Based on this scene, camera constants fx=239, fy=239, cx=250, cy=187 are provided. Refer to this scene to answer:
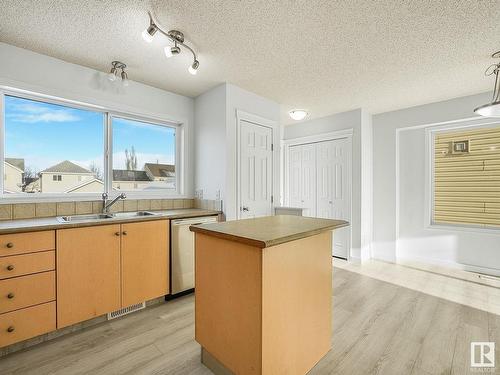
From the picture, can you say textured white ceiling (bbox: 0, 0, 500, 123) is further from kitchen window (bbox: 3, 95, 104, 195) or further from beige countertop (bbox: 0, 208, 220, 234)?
beige countertop (bbox: 0, 208, 220, 234)

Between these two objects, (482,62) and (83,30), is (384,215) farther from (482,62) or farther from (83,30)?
(83,30)

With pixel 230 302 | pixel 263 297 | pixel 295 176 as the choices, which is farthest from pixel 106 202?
pixel 295 176

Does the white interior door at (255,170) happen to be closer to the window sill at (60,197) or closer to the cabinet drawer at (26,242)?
the window sill at (60,197)

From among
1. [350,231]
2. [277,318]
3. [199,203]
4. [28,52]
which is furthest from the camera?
[350,231]

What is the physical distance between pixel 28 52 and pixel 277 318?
3.16 m

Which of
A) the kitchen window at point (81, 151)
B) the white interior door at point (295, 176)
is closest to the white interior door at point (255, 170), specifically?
the kitchen window at point (81, 151)

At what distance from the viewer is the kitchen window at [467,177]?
11.0 ft

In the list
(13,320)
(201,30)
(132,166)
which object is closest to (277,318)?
(13,320)

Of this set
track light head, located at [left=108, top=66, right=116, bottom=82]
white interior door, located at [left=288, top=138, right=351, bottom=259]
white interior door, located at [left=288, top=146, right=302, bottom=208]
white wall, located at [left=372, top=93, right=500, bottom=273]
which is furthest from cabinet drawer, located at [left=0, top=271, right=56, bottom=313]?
white wall, located at [left=372, top=93, right=500, bottom=273]

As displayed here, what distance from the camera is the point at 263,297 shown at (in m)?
1.22

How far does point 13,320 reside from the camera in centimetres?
173

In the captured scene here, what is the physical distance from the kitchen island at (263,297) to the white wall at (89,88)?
2130 mm

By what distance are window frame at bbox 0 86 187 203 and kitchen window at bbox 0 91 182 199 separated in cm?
1

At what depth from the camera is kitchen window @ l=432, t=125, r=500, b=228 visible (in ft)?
11.0
